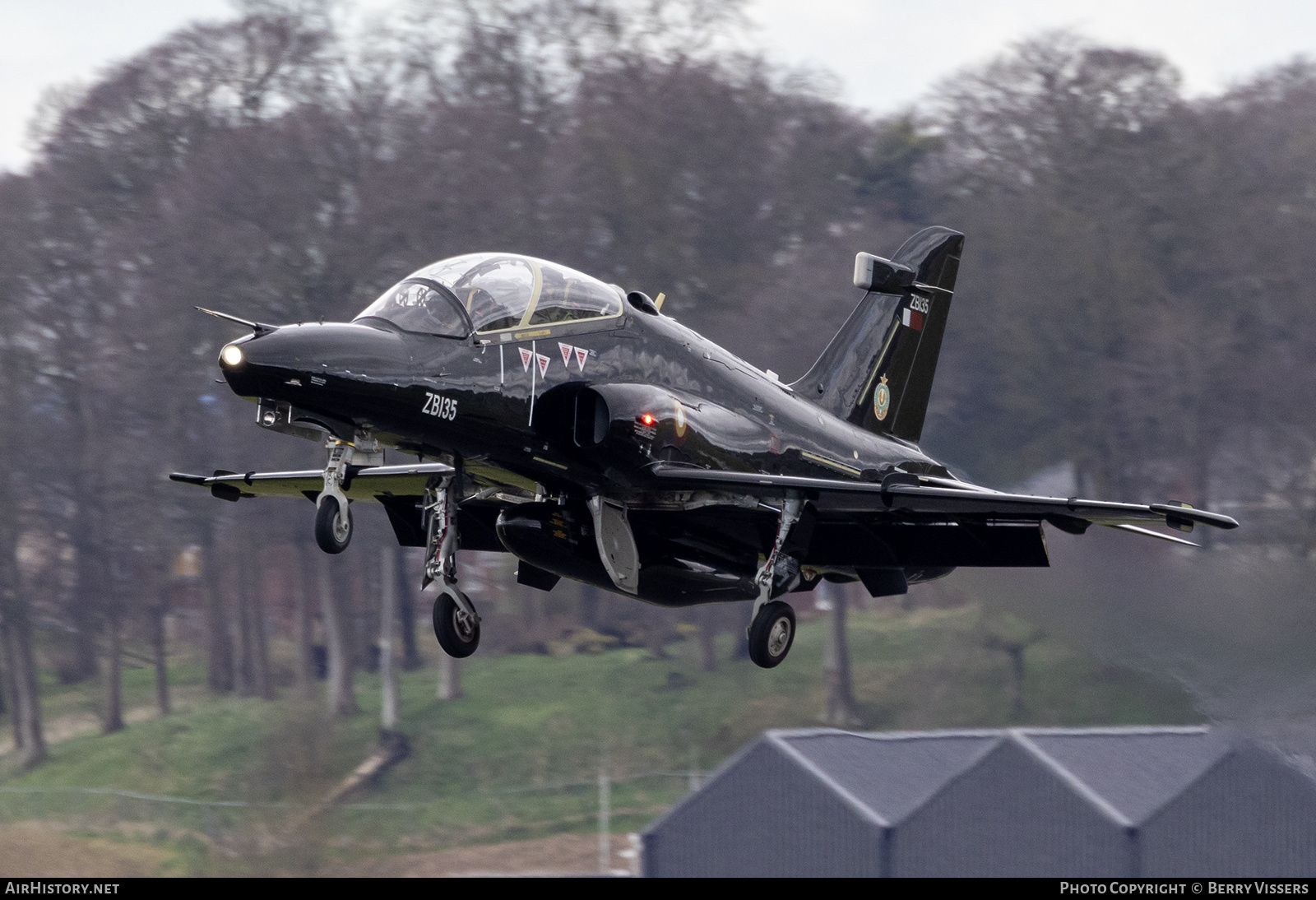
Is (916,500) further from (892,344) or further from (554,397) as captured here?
(892,344)

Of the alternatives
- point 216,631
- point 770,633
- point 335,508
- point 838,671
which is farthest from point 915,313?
point 216,631

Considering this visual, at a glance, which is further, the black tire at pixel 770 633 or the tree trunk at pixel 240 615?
the tree trunk at pixel 240 615

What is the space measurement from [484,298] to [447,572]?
2596mm

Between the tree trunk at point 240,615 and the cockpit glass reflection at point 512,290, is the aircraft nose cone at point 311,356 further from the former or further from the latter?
the tree trunk at point 240,615

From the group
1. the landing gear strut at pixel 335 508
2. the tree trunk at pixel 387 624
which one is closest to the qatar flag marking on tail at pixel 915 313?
the landing gear strut at pixel 335 508

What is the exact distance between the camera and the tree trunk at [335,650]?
41094mm

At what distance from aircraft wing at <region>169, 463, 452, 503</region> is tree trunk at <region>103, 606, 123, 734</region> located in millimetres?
27356

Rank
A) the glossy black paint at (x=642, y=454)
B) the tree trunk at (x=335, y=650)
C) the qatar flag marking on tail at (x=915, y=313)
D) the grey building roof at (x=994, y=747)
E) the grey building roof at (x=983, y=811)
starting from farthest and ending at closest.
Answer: the tree trunk at (x=335, y=650)
the grey building roof at (x=994, y=747)
the grey building roof at (x=983, y=811)
the qatar flag marking on tail at (x=915, y=313)
the glossy black paint at (x=642, y=454)

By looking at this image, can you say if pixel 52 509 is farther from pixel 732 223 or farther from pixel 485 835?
pixel 732 223

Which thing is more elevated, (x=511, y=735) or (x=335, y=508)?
(x=335, y=508)

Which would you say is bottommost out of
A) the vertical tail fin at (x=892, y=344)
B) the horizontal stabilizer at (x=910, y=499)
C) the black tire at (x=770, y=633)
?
the black tire at (x=770, y=633)

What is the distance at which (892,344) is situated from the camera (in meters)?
19.2

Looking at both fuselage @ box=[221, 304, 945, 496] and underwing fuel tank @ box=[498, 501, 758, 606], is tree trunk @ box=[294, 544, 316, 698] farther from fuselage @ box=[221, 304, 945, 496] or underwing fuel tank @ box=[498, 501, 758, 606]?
fuselage @ box=[221, 304, 945, 496]

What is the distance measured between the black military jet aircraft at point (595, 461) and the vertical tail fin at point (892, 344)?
2.79ft
